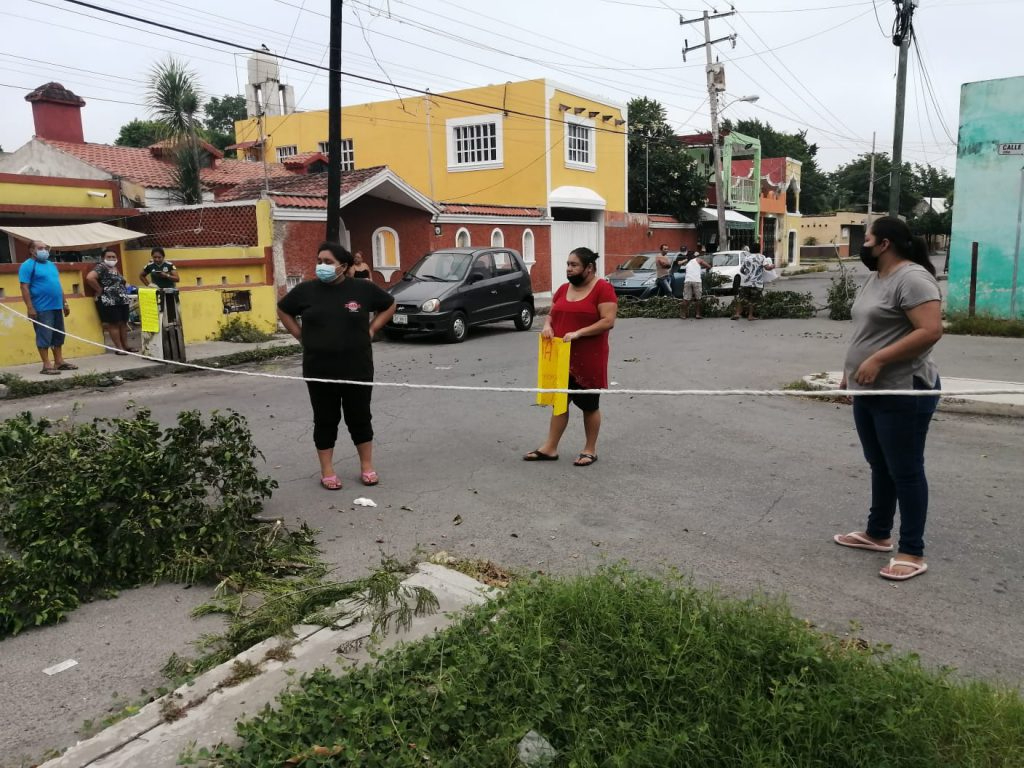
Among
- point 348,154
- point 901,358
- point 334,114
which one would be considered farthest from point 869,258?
point 348,154

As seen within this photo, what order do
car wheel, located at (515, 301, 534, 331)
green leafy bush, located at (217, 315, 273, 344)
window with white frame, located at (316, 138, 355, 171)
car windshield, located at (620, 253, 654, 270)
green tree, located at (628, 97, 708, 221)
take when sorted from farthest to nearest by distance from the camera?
green tree, located at (628, 97, 708, 221)
window with white frame, located at (316, 138, 355, 171)
car windshield, located at (620, 253, 654, 270)
car wheel, located at (515, 301, 534, 331)
green leafy bush, located at (217, 315, 273, 344)

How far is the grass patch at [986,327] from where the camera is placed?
46.2 feet

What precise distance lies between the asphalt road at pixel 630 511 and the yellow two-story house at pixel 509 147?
18.7m

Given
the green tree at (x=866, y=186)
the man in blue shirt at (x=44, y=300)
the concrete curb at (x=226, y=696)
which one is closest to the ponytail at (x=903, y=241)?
the concrete curb at (x=226, y=696)

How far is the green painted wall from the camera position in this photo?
1504 cm

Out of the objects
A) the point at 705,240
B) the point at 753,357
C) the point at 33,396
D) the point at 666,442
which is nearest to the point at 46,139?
the point at 33,396

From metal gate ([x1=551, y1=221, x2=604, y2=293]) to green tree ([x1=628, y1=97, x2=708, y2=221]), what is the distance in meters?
7.11

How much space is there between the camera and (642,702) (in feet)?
9.25

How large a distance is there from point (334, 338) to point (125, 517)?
6.26 feet

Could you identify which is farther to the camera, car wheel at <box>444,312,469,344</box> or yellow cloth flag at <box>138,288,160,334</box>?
car wheel at <box>444,312,469,344</box>

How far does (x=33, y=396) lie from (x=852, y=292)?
15889 millimetres

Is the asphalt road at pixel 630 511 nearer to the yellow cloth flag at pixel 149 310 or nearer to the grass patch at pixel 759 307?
the yellow cloth flag at pixel 149 310

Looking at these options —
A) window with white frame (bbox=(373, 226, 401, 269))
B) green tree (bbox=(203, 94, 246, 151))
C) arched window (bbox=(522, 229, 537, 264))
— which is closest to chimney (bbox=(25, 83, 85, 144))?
window with white frame (bbox=(373, 226, 401, 269))

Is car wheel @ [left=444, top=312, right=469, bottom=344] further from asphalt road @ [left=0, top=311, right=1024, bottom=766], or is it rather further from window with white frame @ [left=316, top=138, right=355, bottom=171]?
window with white frame @ [left=316, top=138, right=355, bottom=171]
